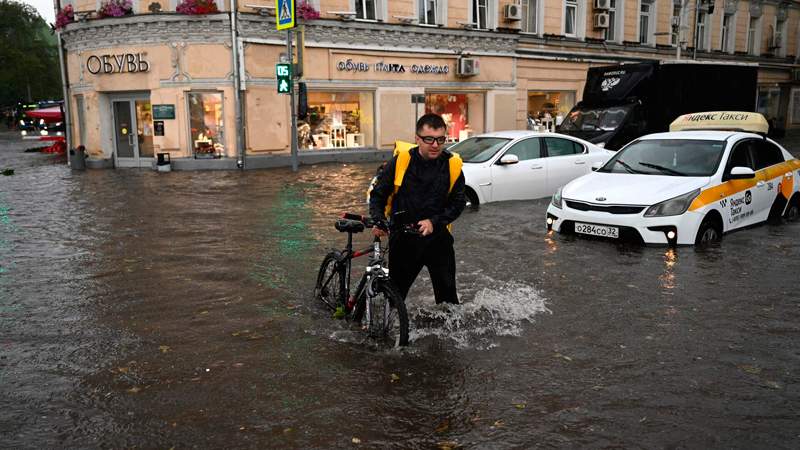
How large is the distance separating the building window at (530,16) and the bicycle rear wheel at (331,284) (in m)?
24.3

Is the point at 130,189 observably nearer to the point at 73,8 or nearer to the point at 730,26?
the point at 73,8

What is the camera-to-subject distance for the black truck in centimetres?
1803

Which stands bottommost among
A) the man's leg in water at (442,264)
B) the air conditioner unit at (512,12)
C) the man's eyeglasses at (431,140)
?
the man's leg in water at (442,264)

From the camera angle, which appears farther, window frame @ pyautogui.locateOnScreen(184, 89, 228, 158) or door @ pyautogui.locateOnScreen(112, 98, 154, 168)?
door @ pyautogui.locateOnScreen(112, 98, 154, 168)

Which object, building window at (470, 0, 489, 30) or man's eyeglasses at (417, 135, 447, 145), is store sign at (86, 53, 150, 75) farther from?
man's eyeglasses at (417, 135, 447, 145)

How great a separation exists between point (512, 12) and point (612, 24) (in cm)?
734

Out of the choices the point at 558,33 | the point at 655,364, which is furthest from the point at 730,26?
the point at 655,364

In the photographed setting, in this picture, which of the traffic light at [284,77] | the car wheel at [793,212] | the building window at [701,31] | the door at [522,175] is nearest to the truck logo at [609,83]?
the door at [522,175]

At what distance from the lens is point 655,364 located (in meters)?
4.97

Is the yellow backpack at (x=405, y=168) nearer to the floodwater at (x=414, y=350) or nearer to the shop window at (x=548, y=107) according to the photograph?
the floodwater at (x=414, y=350)

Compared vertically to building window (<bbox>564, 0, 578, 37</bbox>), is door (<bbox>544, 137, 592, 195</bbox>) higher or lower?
lower

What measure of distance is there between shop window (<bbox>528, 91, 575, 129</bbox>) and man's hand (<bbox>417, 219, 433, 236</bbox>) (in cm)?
2523

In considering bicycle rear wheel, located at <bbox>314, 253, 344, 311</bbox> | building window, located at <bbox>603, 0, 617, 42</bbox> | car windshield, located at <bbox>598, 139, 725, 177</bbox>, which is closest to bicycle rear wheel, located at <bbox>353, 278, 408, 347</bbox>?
bicycle rear wheel, located at <bbox>314, 253, 344, 311</bbox>

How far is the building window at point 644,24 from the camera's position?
1271 inches
